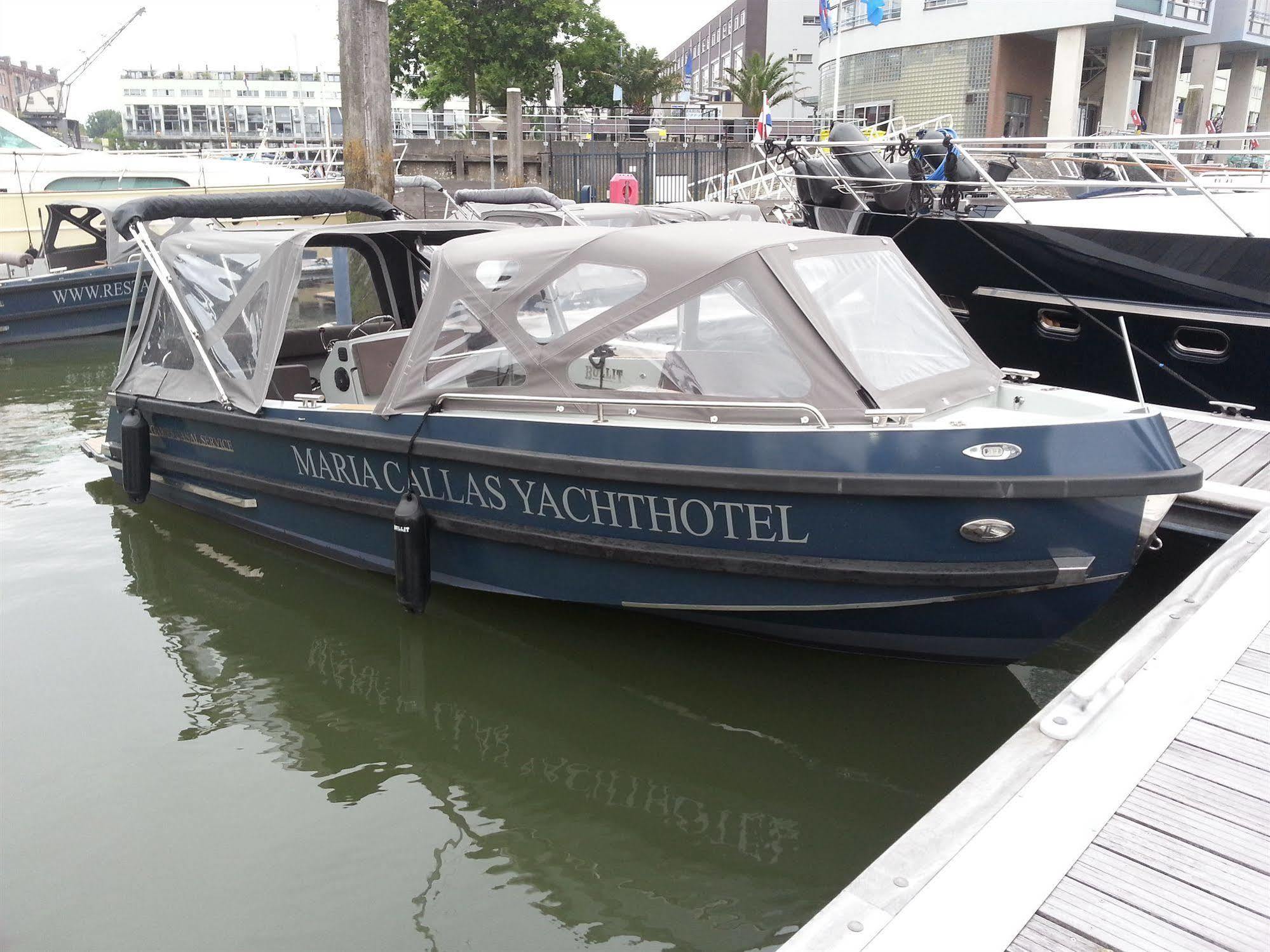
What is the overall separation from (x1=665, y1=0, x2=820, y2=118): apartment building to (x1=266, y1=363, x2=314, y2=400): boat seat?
145 feet

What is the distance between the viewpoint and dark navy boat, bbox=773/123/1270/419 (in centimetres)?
719

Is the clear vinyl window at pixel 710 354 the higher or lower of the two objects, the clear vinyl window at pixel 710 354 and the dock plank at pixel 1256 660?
the higher

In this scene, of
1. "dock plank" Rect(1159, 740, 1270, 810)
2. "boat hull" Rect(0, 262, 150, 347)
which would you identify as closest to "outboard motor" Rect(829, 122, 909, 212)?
"dock plank" Rect(1159, 740, 1270, 810)

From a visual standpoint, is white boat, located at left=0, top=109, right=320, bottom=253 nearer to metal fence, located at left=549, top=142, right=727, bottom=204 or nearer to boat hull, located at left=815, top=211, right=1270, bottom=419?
metal fence, located at left=549, top=142, right=727, bottom=204

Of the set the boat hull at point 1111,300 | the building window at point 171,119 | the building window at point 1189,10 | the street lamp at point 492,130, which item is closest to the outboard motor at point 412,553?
the boat hull at point 1111,300

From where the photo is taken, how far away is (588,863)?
152 inches

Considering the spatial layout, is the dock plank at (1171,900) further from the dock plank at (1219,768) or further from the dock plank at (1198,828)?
the dock plank at (1219,768)

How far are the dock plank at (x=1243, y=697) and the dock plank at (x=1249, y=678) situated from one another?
0.06ft

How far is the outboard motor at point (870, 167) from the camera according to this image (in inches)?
373

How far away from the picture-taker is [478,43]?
130 ft

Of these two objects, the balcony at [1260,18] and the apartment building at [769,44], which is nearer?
the balcony at [1260,18]

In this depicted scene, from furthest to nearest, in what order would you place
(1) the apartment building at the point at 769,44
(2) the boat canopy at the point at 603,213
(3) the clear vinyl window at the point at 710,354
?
(1) the apartment building at the point at 769,44 < (2) the boat canopy at the point at 603,213 < (3) the clear vinyl window at the point at 710,354

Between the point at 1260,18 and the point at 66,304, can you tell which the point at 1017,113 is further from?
the point at 66,304

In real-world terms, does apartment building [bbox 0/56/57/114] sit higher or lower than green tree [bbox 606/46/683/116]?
higher
